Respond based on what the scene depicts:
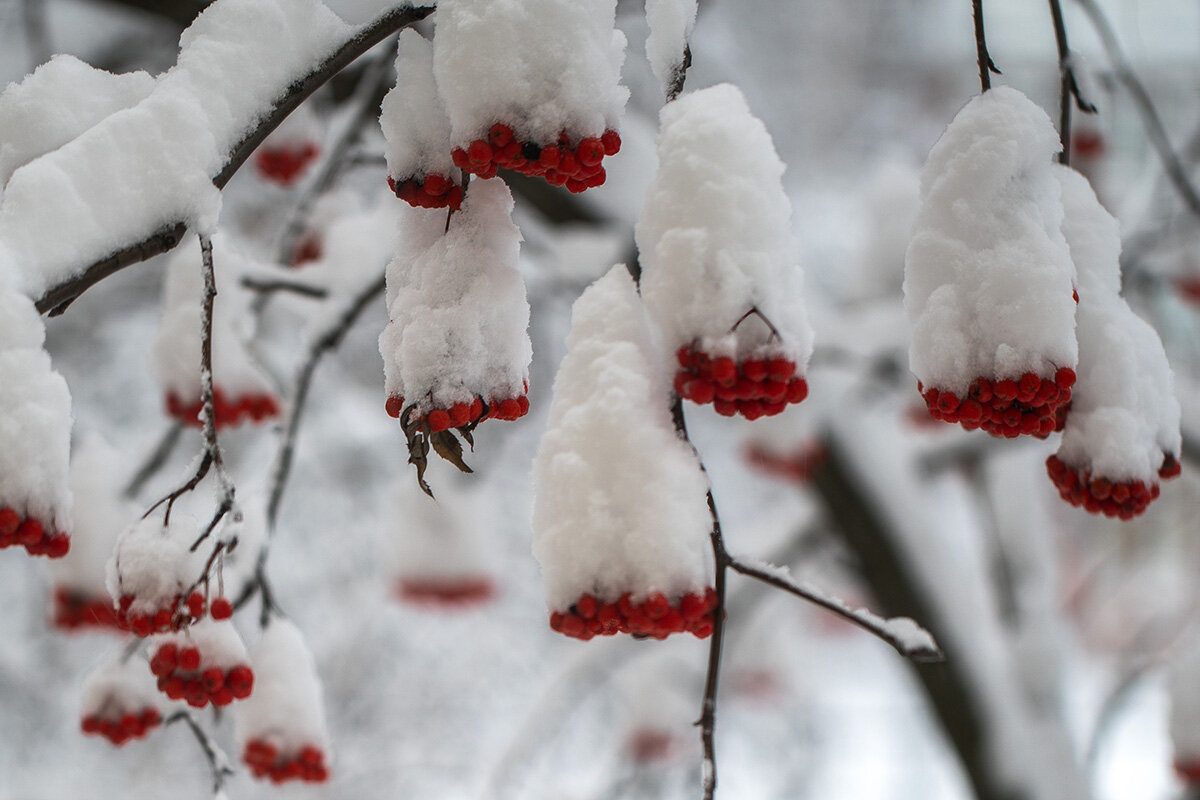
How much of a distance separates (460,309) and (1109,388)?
0.63m

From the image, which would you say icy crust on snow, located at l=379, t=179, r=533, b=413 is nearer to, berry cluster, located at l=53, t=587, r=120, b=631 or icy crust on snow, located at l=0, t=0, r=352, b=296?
icy crust on snow, located at l=0, t=0, r=352, b=296

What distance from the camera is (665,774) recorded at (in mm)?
4035

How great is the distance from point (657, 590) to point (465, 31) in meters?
0.49

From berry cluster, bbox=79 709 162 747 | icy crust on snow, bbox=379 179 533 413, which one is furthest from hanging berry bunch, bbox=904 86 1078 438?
berry cluster, bbox=79 709 162 747

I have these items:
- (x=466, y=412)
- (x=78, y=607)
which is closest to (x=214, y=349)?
(x=78, y=607)

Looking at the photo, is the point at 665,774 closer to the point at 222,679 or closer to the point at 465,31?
the point at 222,679

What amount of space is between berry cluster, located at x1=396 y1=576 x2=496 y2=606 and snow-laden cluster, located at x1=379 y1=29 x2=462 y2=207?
70.1 inches

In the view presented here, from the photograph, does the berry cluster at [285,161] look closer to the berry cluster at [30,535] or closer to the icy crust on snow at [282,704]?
the icy crust on snow at [282,704]

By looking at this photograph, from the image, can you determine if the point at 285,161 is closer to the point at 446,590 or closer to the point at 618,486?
the point at 446,590

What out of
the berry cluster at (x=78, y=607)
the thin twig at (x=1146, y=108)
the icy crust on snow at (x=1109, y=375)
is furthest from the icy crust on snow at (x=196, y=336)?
the thin twig at (x=1146, y=108)

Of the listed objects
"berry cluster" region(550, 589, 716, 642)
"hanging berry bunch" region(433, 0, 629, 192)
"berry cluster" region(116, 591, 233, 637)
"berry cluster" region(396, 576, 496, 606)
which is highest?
"hanging berry bunch" region(433, 0, 629, 192)

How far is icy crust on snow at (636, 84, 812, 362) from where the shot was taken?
2.20 ft

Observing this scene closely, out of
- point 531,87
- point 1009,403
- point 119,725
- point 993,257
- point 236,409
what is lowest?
point 119,725

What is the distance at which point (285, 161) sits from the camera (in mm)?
2051
